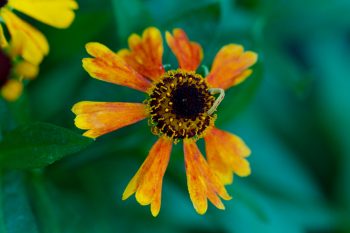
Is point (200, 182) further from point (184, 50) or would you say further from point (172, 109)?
point (184, 50)

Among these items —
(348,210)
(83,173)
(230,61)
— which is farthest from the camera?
(348,210)

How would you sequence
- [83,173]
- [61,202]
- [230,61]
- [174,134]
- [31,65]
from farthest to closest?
1. [83,173]
2. [61,202]
3. [230,61]
4. [174,134]
5. [31,65]

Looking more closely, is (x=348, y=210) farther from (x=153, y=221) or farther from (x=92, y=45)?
(x=92, y=45)

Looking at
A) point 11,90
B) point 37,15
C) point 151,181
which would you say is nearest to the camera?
point 11,90

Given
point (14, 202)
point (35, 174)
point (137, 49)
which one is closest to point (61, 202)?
point (35, 174)

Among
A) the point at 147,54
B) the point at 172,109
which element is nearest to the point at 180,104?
the point at 172,109

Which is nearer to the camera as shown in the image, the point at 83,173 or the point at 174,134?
the point at 174,134

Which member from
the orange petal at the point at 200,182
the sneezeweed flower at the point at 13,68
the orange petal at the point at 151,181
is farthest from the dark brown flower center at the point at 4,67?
the orange petal at the point at 200,182
